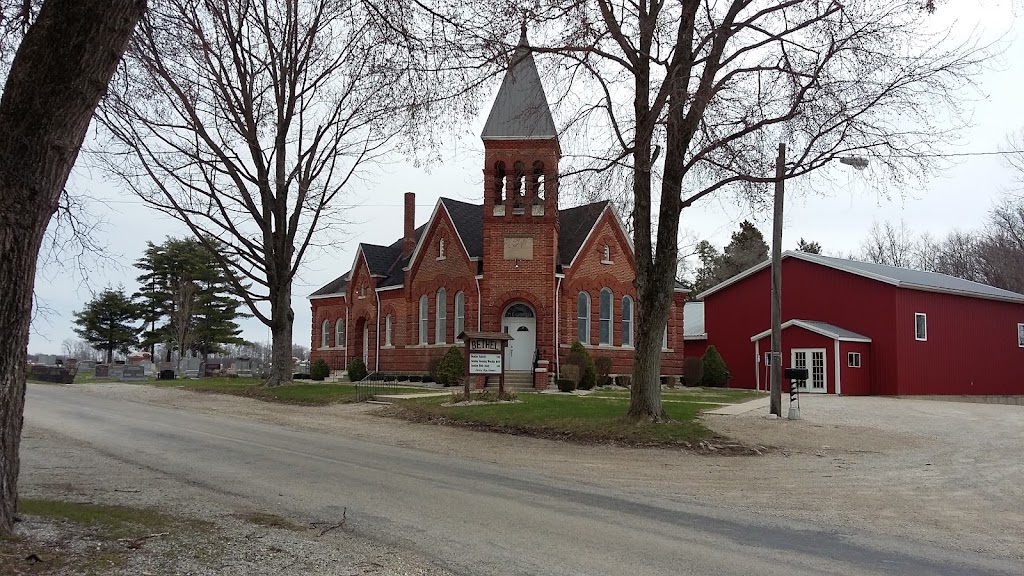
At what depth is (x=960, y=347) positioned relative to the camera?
1256 inches

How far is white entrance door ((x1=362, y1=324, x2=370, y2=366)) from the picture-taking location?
123 ft

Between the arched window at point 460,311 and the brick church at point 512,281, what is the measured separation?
45 mm

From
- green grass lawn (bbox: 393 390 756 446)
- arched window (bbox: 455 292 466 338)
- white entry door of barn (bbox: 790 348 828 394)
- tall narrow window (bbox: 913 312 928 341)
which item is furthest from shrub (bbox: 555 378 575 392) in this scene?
tall narrow window (bbox: 913 312 928 341)

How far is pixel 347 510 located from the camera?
7.81 metres

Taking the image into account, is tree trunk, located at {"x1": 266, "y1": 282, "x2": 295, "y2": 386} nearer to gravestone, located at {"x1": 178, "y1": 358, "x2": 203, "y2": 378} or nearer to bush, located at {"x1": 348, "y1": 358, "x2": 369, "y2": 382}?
bush, located at {"x1": 348, "y1": 358, "x2": 369, "y2": 382}

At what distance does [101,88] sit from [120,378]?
1554 inches

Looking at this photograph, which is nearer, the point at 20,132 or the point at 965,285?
the point at 20,132

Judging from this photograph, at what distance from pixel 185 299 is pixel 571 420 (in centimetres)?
4588

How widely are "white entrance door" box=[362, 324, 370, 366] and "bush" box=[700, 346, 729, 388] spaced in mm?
16403

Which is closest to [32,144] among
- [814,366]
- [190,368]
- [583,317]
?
[583,317]

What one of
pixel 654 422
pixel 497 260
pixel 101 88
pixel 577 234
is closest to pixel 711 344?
pixel 577 234

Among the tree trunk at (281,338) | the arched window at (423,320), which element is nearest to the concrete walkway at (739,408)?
the arched window at (423,320)

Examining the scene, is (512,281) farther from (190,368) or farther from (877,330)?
(190,368)

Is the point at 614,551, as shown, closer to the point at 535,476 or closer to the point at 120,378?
the point at 535,476
